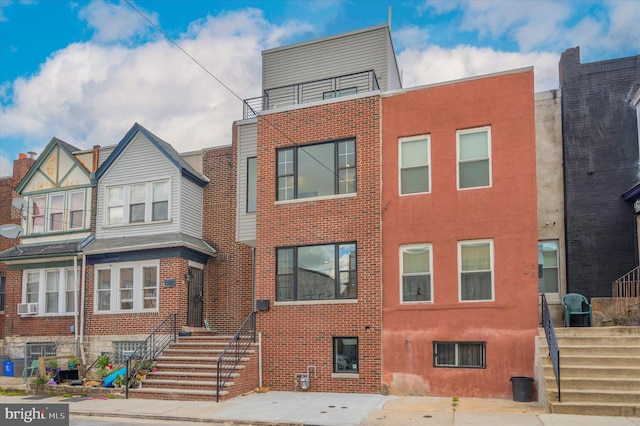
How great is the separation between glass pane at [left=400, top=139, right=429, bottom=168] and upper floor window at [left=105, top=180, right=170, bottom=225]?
27.6ft

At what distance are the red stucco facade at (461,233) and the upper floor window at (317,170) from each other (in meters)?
1.16

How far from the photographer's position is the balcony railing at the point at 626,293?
15703 millimetres

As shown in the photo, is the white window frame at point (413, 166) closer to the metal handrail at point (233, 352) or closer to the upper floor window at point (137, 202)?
A: the metal handrail at point (233, 352)

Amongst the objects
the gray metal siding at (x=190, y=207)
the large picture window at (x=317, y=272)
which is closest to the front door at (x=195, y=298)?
the gray metal siding at (x=190, y=207)

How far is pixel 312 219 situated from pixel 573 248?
306 inches

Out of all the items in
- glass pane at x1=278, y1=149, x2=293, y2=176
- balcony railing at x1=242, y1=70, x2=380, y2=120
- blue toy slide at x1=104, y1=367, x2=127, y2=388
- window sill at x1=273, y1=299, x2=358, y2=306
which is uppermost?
balcony railing at x1=242, y1=70, x2=380, y2=120

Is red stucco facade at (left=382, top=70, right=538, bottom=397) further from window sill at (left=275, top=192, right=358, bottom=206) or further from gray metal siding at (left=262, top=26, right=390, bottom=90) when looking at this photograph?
gray metal siding at (left=262, top=26, right=390, bottom=90)

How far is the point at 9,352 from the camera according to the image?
22.1m

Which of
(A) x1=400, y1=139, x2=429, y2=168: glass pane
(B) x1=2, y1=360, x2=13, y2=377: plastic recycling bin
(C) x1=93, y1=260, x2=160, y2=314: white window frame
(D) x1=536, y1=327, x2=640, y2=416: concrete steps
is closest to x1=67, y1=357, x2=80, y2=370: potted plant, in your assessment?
(C) x1=93, y1=260, x2=160, y2=314: white window frame

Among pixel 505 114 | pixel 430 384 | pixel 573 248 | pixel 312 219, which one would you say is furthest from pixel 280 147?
pixel 573 248

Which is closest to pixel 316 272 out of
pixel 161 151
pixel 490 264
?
pixel 490 264

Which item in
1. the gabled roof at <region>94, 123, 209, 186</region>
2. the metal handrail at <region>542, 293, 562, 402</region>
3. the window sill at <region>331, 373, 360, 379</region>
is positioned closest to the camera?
the metal handrail at <region>542, 293, 562, 402</region>

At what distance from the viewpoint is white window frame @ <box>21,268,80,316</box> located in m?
21.8

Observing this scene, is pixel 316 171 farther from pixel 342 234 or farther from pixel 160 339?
pixel 160 339
